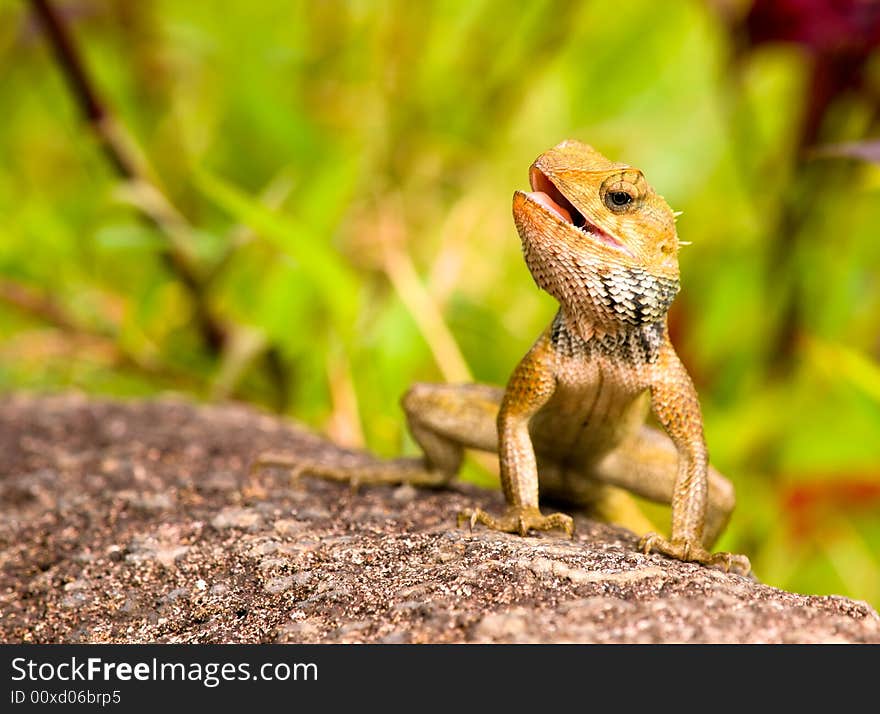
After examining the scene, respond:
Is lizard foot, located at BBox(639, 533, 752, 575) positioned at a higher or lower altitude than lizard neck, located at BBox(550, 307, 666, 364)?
lower

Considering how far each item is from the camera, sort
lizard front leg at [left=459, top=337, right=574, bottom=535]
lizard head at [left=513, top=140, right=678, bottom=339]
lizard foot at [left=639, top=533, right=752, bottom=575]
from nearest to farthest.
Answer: lizard foot at [left=639, top=533, right=752, bottom=575] → lizard head at [left=513, top=140, right=678, bottom=339] → lizard front leg at [left=459, top=337, right=574, bottom=535]

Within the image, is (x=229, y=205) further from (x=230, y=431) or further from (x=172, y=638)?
(x=172, y=638)

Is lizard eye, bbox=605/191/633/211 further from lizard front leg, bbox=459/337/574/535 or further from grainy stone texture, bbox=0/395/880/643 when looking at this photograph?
grainy stone texture, bbox=0/395/880/643

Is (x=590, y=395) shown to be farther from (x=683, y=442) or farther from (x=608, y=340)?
(x=683, y=442)

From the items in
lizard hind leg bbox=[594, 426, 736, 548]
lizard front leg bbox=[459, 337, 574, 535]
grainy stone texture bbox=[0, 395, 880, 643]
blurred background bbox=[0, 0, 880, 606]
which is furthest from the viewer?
blurred background bbox=[0, 0, 880, 606]

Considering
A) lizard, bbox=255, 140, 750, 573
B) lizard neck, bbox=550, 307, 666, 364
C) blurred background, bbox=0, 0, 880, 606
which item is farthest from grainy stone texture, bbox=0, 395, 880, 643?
blurred background, bbox=0, 0, 880, 606

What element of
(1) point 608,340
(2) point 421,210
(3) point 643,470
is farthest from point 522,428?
(2) point 421,210
